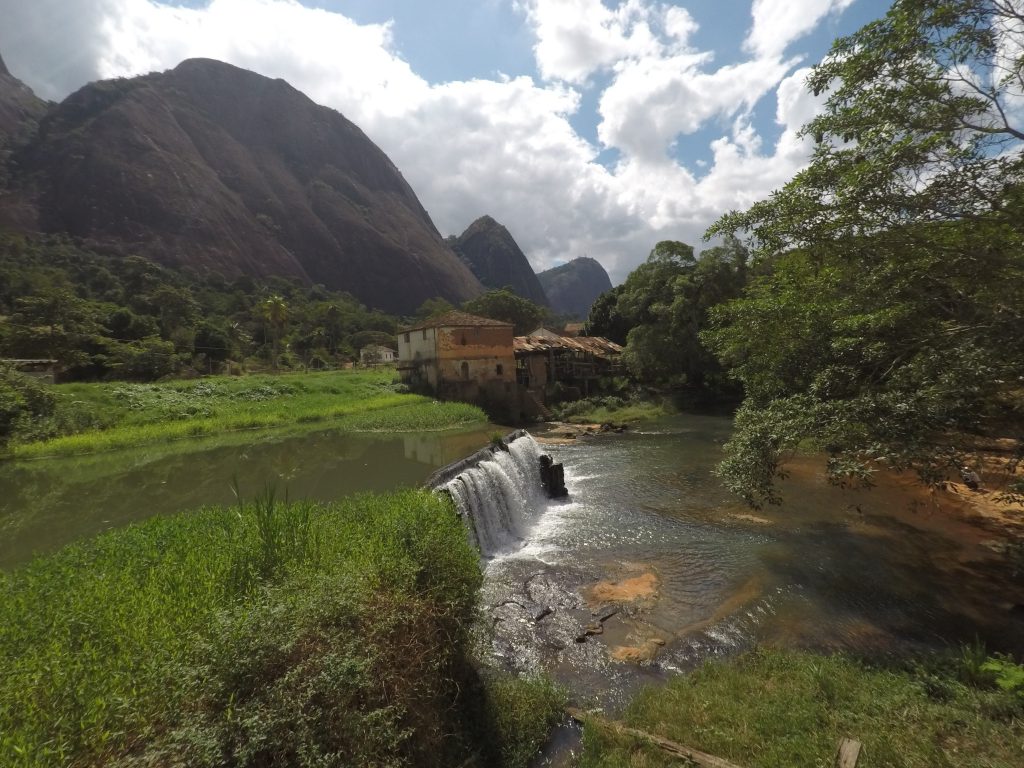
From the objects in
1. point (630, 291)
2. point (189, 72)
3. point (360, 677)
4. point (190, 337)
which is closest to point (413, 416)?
point (360, 677)

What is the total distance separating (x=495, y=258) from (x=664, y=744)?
5921 inches

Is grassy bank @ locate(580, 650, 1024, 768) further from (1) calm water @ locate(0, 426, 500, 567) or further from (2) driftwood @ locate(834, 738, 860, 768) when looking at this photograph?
(1) calm water @ locate(0, 426, 500, 567)

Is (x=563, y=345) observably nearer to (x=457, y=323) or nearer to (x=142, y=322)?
(x=457, y=323)

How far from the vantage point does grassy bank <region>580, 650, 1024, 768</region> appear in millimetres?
3748

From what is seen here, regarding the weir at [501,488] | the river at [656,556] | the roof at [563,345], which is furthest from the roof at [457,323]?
the weir at [501,488]

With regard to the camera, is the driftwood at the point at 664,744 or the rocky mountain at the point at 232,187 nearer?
the driftwood at the point at 664,744

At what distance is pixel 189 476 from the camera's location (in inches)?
562

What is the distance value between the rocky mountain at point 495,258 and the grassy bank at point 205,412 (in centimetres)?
11797

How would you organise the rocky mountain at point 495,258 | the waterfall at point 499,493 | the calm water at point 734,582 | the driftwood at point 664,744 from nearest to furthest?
the driftwood at point 664,744, the calm water at point 734,582, the waterfall at point 499,493, the rocky mountain at point 495,258

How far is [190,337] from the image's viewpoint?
125 feet

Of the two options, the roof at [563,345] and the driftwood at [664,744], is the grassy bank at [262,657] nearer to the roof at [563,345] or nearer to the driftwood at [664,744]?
the driftwood at [664,744]

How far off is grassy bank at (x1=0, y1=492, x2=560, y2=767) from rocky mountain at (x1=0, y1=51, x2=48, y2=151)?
4720 inches

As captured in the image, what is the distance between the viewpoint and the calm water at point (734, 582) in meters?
6.36

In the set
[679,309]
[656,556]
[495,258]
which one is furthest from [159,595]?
[495,258]
